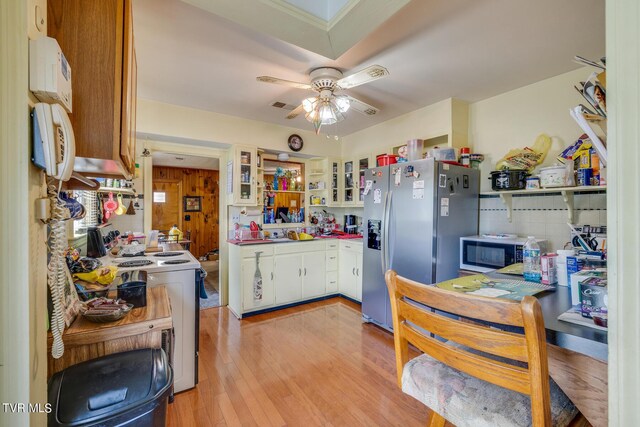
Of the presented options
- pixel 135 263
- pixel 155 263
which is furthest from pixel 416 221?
pixel 135 263

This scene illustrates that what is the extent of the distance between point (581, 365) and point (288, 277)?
2.93m

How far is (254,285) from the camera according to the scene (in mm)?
3322

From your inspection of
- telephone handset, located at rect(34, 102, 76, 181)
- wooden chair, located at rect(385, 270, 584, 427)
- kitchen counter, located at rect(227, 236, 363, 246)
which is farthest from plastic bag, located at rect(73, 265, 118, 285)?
kitchen counter, located at rect(227, 236, 363, 246)

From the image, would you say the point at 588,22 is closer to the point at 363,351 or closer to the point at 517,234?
the point at 517,234

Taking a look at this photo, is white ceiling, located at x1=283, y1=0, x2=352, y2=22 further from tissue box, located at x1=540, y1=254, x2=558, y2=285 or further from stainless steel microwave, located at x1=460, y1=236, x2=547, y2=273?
stainless steel microwave, located at x1=460, y1=236, x2=547, y2=273

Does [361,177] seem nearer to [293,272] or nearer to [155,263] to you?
[293,272]

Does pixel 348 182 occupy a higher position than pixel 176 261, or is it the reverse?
pixel 348 182

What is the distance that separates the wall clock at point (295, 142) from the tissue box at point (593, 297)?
11.3 ft

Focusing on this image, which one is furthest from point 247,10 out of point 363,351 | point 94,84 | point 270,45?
point 363,351

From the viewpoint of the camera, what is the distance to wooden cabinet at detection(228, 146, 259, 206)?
3.53 metres

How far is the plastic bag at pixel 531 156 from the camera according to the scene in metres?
2.45

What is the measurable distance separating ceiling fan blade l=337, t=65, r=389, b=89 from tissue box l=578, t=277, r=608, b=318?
1506 mm

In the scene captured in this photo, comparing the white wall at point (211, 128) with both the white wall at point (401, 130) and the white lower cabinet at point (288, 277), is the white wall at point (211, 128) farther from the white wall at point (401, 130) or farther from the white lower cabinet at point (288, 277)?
the white lower cabinet at point (288, 277)

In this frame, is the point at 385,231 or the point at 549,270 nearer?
the point at 549,270
